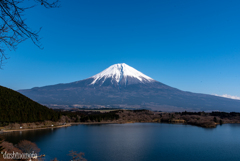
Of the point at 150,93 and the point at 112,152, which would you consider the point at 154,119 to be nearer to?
the point at 112,152

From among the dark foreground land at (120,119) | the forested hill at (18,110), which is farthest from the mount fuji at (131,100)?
the forested hill at (18,110)

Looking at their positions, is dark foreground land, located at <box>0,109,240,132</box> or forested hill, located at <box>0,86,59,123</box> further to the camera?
dark foreground land, located at <box>0,109,240,132</box>

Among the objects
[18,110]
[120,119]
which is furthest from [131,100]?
[18,110]

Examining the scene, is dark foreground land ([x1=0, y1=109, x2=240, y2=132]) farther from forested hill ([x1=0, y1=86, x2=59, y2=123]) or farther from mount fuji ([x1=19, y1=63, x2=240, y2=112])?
mount fuji ([x1=19, y1=63, x2=240, y2=112])

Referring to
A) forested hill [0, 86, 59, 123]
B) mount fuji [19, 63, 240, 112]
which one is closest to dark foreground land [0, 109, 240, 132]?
forested hill [0, 86, 59, 123]

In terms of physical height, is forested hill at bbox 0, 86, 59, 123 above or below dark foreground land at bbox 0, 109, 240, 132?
above

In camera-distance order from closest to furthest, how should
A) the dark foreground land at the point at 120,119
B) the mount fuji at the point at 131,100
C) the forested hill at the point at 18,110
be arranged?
the forested hill at the point at 18,110, the dark foreground land at the point at 120,119, the mount fuji at the point at 131,100

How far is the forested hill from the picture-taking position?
49.8 m

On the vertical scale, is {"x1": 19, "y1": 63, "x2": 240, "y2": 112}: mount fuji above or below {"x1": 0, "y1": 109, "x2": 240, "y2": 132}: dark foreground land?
above

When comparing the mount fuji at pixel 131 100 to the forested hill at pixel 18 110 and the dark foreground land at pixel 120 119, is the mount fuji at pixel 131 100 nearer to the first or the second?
the dark foreground land at pixel 120 119

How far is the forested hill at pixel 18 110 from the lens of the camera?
163 feet

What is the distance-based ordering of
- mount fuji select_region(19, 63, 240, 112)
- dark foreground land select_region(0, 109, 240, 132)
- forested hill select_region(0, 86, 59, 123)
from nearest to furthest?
1. forested hill select_region(0, 86, 59, 123)
2. dark foreground land select_region(0, 109, 240, 132)
3. mount fuji select_region(19, 63, 240, 112)

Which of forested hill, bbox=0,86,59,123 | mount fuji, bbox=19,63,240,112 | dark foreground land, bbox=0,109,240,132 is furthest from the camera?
mount fuji, bbox=19,63,240,112

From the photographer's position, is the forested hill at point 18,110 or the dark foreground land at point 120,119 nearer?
the forested hill at point 18,110
